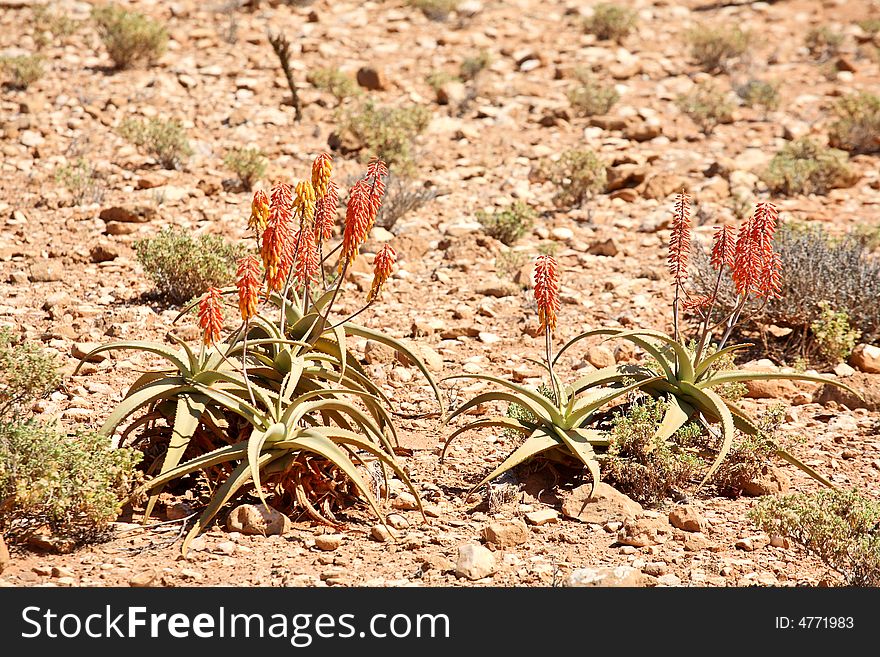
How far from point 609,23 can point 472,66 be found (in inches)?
91.8

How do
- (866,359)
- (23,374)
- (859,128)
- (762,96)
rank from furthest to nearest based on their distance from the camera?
1. (762,96)
2. (859,128)
3. (866,359)
4. (23,374)

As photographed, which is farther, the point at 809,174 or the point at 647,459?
the point at 809,174

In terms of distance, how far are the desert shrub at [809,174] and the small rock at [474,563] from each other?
20.1 ft

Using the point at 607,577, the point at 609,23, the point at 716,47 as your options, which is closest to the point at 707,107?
the point at 716,47

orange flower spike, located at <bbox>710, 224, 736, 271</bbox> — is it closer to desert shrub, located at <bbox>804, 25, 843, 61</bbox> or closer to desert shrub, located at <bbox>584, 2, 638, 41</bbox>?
desert shrub, located at <bbox>584, 2, 638, 41</bbox>

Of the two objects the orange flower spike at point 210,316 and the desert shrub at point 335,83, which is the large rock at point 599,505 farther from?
the desert shrub at point 335,83

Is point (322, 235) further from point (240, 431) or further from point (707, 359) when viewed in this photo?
point (707, 359)

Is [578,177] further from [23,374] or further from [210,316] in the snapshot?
[210,316]

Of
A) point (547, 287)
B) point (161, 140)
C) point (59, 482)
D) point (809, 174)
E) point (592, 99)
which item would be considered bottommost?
point (809, 174)

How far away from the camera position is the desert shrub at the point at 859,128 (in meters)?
9.85

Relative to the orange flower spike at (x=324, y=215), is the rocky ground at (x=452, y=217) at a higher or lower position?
lower

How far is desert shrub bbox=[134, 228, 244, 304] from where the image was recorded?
6523 millimetres

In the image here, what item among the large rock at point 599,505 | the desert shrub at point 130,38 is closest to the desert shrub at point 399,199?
the desert shrub at point 130,38

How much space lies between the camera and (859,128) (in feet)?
32.4
